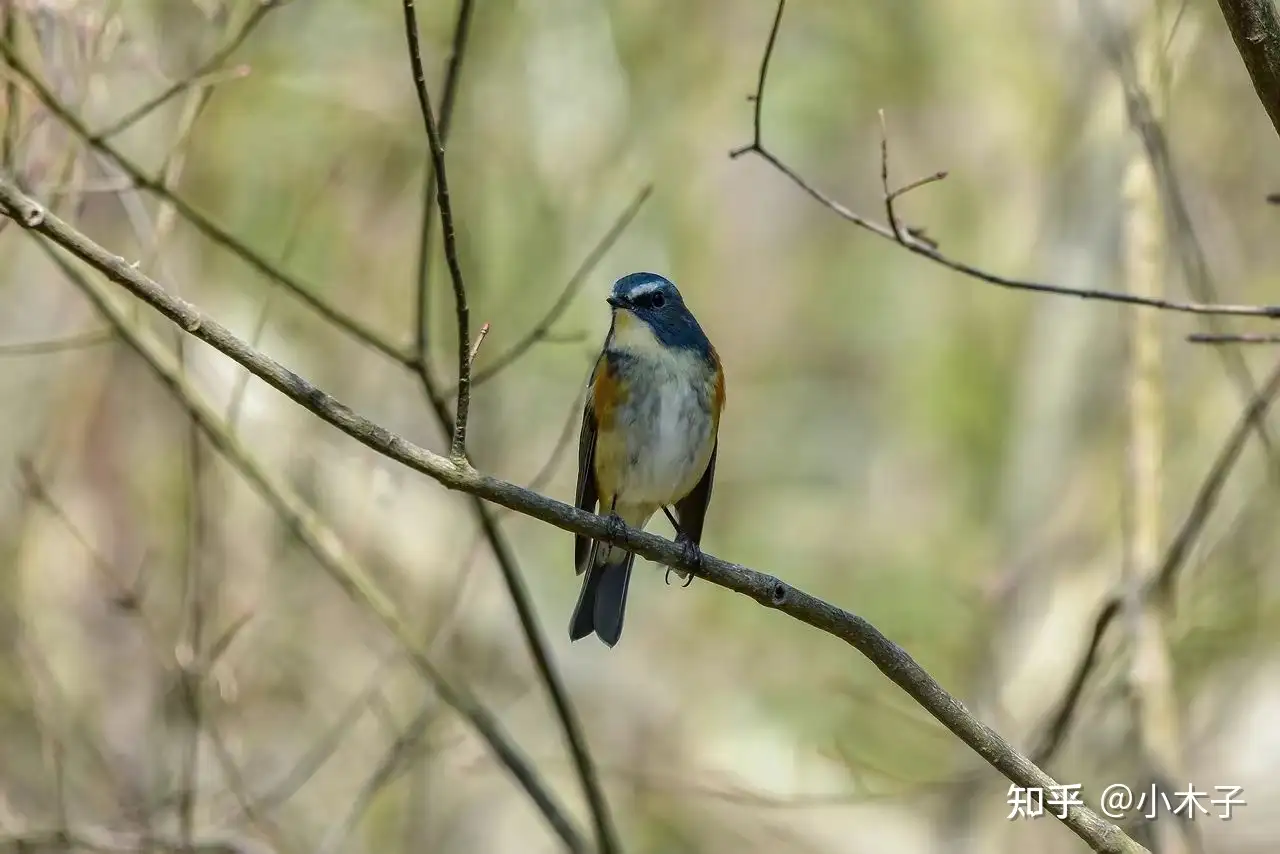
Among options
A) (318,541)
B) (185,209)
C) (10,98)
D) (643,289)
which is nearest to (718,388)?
(643,289)

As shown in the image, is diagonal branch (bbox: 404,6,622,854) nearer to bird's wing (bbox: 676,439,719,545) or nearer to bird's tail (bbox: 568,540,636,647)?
bird's tail (bbox: 568,540,636,647)

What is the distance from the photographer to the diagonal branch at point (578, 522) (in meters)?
2.74

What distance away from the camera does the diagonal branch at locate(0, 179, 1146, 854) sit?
8.98 ft

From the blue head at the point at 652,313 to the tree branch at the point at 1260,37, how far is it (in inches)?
110

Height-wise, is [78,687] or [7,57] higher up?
[7,57]

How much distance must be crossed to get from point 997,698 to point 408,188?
4682 mm

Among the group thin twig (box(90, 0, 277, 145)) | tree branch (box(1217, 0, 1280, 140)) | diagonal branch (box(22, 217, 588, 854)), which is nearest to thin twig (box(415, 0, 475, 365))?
thin twig (box(90, 0, 277, 145))

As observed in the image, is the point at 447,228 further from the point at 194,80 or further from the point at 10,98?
the point at 10,98

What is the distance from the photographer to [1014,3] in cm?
934

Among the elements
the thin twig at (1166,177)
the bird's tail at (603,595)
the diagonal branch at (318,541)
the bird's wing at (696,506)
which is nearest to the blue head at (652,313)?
the bird's wing at (696,506)

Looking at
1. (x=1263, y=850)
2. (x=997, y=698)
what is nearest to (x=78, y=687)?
(x=997, y=698)

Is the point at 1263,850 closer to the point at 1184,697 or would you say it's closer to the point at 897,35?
the point at 1184,697

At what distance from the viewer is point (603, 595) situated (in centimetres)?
557

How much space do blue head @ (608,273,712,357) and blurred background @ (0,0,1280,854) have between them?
34.7 inches
